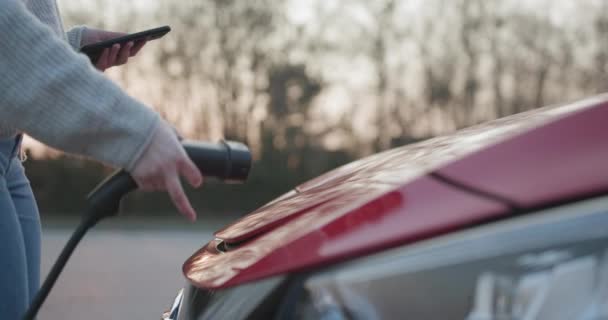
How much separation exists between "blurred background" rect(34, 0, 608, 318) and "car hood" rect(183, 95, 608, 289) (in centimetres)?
1112

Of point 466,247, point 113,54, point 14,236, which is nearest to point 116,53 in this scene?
point 113,54

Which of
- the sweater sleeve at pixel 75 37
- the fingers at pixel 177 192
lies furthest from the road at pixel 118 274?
the fingers at pixel 177 192

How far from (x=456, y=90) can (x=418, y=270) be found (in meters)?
12.3

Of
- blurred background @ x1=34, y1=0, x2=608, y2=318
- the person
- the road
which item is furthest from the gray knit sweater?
blurred background @ x1=34, y1=0, x2=608, y2=318

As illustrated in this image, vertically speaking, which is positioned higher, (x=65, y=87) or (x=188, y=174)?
(x=65, y=87)

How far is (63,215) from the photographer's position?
13.0 metres

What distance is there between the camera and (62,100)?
1224 mm

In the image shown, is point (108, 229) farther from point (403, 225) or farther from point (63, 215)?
point (403, 225)

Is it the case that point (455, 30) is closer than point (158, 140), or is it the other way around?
point (158, 140)

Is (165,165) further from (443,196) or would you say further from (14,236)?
(14,236)

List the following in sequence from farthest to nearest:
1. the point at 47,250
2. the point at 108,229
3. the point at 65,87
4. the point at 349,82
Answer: the point at 349,82 < the point at 108,229 < the point at 47,250 < the point at 65,87

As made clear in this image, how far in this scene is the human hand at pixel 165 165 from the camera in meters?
1.22

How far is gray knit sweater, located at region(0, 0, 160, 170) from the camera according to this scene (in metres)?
1.22

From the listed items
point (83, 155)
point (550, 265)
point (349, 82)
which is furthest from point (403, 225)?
point (349, 82)
